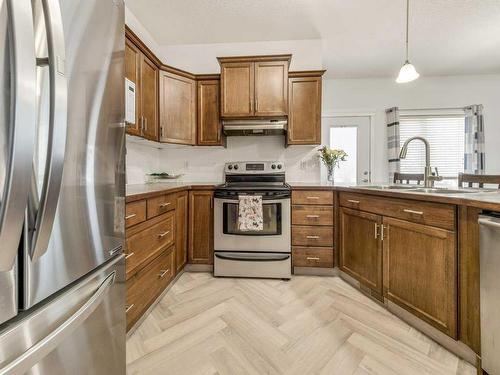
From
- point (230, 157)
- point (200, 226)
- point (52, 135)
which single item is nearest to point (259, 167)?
point (230, 157)

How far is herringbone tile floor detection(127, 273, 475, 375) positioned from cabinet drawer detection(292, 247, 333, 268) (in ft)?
1.17

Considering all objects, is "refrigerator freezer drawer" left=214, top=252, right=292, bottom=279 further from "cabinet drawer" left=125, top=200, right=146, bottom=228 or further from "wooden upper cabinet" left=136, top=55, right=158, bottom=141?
"wooden upper cabinet" left=136, top=55, right=158, bottom=141

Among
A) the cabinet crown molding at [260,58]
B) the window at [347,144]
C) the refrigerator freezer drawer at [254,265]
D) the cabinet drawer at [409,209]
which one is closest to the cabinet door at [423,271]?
the cabinet drawer at [409,209]

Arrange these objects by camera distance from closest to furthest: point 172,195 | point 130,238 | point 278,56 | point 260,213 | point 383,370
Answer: point 383,370
point 130,238
point 172,195
point 260,213
point 278,56

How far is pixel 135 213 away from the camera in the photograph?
1.54 m

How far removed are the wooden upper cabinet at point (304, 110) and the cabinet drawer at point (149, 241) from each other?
165 cm

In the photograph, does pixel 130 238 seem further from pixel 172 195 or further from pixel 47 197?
pixel 47 197

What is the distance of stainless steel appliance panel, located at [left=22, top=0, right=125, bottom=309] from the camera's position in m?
0.54

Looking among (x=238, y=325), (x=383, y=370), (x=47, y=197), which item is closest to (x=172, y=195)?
(x=238, y=325)

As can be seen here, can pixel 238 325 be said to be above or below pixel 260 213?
below

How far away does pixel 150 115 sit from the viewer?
2.44m

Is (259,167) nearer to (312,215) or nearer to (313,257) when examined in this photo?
(312,215)

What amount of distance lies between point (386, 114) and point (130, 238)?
4.38 meters

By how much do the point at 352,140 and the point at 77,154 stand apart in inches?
169
